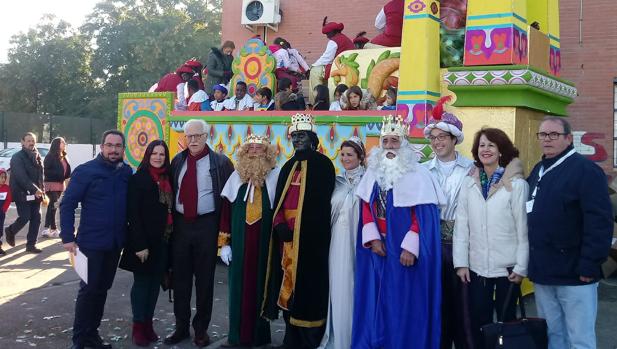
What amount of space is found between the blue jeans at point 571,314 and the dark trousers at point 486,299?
0.72 ft

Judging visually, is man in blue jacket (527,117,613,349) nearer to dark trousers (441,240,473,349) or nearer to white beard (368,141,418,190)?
dark trousers (441,240,473,349)

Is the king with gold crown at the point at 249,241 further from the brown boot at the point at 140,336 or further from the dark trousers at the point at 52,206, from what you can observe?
the dark trousers at the point at 52,206

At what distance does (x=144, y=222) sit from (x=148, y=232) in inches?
3.4

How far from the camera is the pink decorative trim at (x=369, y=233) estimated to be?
4281 millimetres

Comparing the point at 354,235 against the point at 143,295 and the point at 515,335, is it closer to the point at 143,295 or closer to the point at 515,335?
the point at 515,335

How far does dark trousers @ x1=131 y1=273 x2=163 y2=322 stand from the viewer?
193 inches

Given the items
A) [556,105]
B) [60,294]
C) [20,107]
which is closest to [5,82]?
[20,107]

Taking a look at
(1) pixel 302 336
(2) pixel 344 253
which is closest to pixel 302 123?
(2) pixel 344 253

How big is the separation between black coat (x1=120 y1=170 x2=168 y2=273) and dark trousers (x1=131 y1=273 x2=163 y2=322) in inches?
4.5

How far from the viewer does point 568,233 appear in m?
3.62

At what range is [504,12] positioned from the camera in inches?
232

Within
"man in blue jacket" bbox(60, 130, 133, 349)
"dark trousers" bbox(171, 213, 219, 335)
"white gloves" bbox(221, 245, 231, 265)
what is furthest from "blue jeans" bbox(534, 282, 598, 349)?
"man in blue jacket" bbox(60, 130, 133, 349)

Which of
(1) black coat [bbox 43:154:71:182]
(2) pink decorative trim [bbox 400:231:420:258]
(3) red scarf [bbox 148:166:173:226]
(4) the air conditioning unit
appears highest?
(4) the air conditioning unit

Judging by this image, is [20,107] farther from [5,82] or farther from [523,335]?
[523,335]
